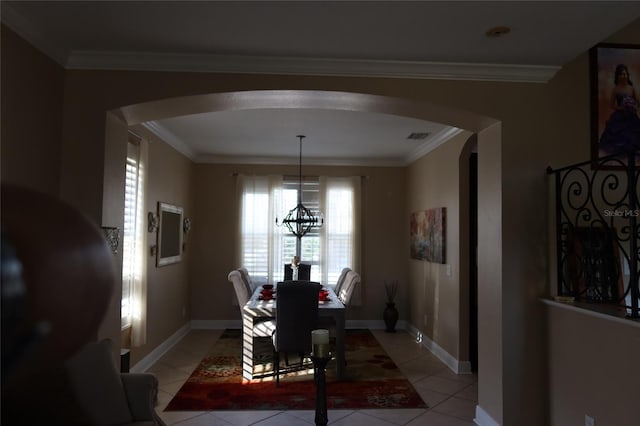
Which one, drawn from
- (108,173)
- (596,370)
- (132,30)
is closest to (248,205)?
(108,173)

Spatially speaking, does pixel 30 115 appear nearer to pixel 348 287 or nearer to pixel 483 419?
pixel 483 419

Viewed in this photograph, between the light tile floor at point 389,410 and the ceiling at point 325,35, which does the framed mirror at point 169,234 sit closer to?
the light tile floor at point 389,410

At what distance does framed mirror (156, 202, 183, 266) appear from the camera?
5180 millimetres

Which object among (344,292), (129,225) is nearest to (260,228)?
(344,292)

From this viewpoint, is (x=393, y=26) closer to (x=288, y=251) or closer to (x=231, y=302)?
(x=288, y=251)

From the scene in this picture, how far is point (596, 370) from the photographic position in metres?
2.56

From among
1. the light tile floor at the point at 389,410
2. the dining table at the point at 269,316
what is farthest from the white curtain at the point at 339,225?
the dining table at the point at 269,316

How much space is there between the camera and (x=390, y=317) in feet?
22.3

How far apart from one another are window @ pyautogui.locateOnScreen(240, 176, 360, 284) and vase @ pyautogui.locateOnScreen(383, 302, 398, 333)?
85 cm

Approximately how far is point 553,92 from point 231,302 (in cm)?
539

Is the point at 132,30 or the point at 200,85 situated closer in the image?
the point at 132,30

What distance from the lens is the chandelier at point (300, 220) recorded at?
19.4 ft

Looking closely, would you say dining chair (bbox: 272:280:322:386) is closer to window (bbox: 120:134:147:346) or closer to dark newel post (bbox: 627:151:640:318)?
window (bbox: 120:134:147:346)

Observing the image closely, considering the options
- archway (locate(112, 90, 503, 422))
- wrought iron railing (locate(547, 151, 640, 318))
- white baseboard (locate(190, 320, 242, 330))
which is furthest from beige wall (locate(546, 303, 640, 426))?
white baseboard (locate(190, 320, 242, 330))
